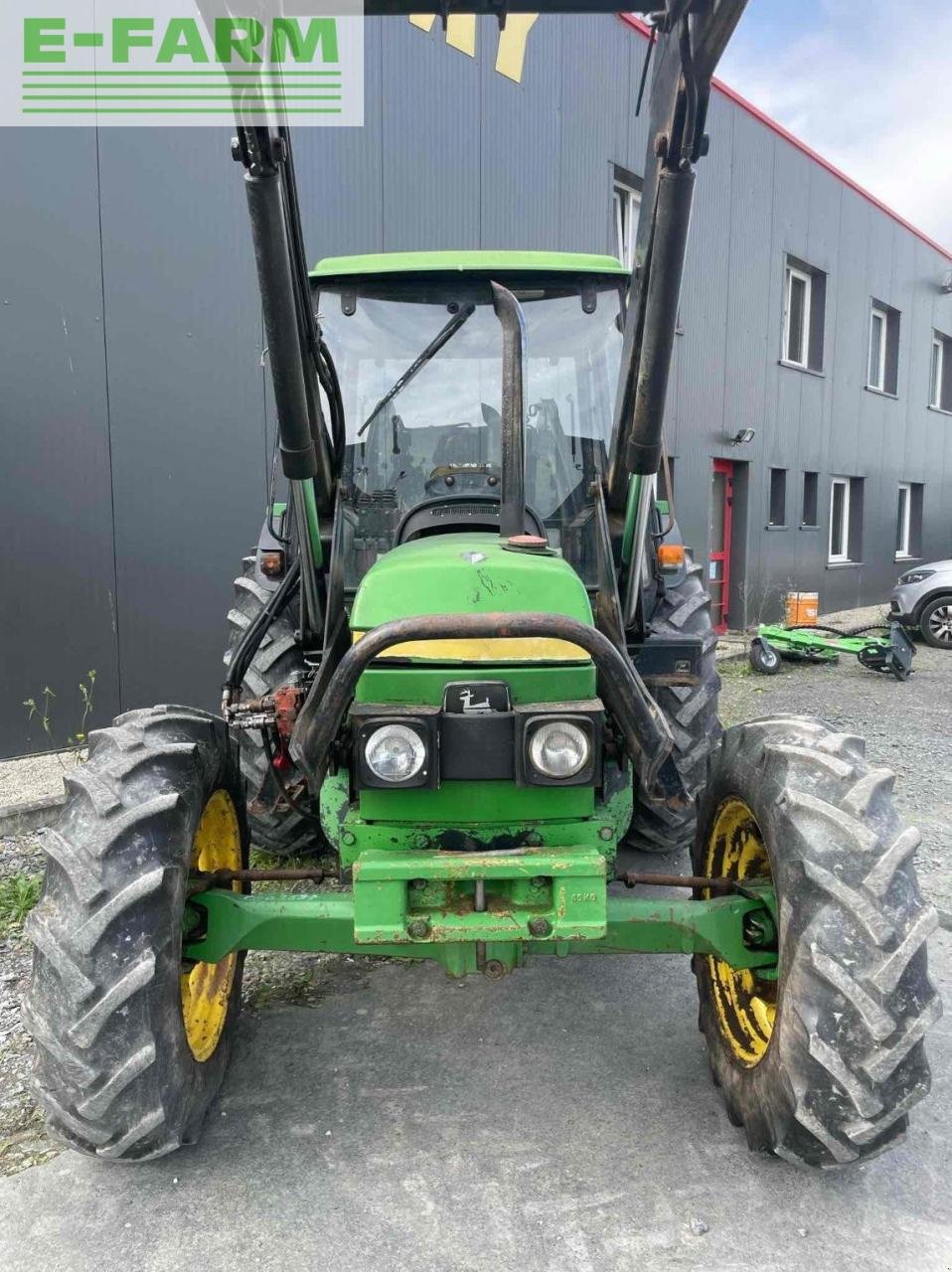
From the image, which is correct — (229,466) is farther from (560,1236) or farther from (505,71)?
(560,1236)

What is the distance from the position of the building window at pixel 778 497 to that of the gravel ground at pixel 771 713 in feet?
9.27

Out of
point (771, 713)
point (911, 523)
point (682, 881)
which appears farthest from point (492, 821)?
point (911, 523)

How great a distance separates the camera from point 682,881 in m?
2.66

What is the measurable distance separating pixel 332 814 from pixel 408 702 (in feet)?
1.45

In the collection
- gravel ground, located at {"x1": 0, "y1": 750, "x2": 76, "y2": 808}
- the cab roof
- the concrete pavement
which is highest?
the cab roof

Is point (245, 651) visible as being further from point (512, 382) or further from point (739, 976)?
point (739, 976)

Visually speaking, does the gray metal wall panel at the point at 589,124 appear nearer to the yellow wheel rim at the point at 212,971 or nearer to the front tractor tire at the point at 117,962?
the yellow wheel rim at the point at 212,971

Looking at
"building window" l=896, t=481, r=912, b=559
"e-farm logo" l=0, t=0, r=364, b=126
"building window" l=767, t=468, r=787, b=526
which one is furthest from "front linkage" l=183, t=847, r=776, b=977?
"building window" l=896, t=481, r=912, b=559

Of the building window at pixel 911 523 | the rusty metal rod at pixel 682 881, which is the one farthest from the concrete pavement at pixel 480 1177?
the building window at pixel 911 523

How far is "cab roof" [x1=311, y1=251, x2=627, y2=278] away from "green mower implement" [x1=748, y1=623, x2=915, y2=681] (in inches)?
264

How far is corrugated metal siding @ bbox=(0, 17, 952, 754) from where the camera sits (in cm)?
564

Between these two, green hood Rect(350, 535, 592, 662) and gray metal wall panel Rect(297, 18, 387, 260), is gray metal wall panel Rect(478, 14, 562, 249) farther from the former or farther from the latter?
green hood Rect(350, 535, 592, 662)

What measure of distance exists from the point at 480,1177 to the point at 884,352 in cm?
1696

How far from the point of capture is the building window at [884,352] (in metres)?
16.2
